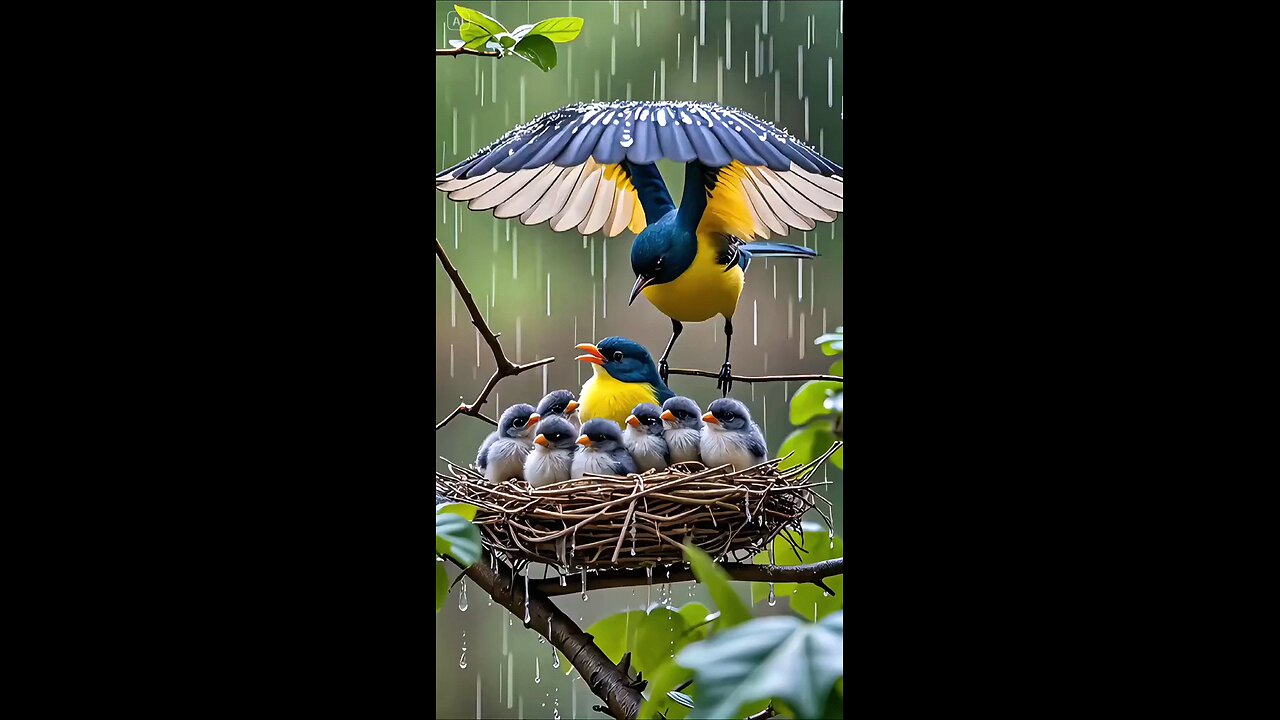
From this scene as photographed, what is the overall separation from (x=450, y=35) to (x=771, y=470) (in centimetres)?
54

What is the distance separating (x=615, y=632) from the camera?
991 millimetres

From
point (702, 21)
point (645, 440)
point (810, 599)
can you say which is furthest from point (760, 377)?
point (702, 21)

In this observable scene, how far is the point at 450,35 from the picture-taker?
98 cm

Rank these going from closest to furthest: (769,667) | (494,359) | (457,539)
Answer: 1. (769,667)
2. (457,539)
3. (494,359)

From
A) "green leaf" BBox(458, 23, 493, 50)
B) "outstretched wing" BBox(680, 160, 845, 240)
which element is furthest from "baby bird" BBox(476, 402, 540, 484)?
"green leaf" BBox(458, 23, 493, 50)

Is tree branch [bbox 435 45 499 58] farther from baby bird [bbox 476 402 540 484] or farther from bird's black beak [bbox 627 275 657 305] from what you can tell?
baby bird [bbox 476 402 540 484]

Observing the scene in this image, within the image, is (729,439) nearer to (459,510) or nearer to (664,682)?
(459,510)

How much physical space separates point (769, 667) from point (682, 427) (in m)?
0.61

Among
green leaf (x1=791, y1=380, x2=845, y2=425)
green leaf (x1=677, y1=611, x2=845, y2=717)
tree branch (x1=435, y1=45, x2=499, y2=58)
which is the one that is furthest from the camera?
green leaf (x1=791, y1=380, x2=845, y2=425)

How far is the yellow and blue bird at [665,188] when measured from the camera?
95cm

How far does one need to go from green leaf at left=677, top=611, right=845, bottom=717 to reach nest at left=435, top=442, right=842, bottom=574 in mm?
407

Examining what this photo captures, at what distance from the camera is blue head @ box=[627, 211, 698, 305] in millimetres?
1046

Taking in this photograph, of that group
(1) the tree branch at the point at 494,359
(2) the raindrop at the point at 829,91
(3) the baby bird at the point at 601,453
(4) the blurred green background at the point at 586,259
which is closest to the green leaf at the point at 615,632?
(4) the blurred green background at the point at 586,259
